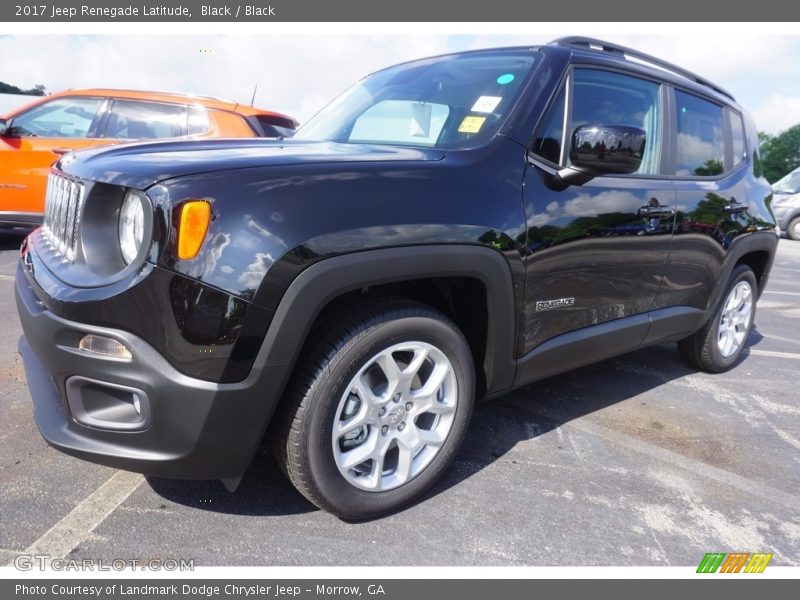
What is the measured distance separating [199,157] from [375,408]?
40.2 inches

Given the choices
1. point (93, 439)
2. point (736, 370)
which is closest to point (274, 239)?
point (93, 439)

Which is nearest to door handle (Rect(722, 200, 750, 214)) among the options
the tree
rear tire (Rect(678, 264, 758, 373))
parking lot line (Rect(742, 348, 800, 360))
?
rear tire (Rect(678, 264, 758, 373))

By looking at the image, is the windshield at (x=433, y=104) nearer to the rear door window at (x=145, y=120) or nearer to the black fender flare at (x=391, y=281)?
the black fender flare at (x=391, y=281)

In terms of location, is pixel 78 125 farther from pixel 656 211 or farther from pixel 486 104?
pixel 656 211

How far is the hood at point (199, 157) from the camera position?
1.73 meters

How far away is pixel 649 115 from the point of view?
10.1ft

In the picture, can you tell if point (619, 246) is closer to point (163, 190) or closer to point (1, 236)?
point (163, 190)

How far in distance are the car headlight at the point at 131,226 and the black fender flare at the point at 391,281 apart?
465mm

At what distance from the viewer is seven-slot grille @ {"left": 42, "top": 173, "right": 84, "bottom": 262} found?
1926 mm

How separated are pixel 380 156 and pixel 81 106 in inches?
226

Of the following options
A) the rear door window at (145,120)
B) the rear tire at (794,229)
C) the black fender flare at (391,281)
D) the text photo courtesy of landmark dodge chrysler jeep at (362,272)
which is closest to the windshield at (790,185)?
the rear tire at (794,229)

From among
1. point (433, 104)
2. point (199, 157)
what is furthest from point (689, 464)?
point (199, 157)

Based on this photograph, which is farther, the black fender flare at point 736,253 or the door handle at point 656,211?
the black fender flare at point 736,253

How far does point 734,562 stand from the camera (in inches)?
82.7
